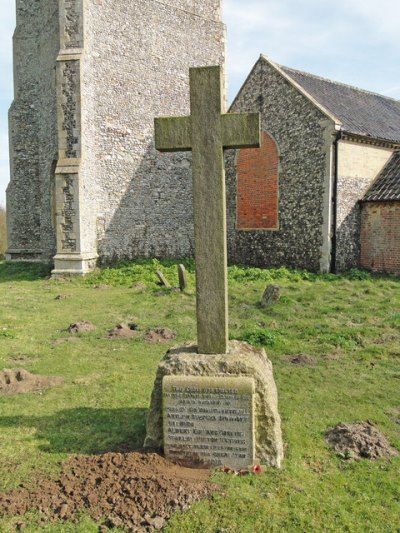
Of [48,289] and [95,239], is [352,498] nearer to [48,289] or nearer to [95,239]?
[48,289]

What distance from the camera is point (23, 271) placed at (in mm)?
18375

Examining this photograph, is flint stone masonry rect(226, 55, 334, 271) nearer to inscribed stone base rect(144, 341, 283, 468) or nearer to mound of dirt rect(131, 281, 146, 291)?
mound of dirt rect(131, 281, 146, 291)

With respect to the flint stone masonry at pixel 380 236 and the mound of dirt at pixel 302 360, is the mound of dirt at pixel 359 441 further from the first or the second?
the flint stone masonry at pixel 380 236

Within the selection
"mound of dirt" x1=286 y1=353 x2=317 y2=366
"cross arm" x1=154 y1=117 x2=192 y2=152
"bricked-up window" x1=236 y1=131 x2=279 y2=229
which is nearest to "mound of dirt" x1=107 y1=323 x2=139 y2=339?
"mound of dirt" x1=286 y1=353 x2=317 y2=366

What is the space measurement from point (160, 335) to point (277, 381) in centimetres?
302

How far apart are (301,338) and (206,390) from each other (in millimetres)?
5149

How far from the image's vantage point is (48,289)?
14.2 m

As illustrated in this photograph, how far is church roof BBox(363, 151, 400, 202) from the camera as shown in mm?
15664

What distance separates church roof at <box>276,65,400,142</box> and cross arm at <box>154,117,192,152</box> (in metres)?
12.5

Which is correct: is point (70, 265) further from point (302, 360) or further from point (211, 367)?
point (211, 367)

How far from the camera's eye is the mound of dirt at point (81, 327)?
941 centimetres

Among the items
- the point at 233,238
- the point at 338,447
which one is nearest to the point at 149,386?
the point at 338,447

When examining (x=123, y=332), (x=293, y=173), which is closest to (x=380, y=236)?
(x=293, y=173)

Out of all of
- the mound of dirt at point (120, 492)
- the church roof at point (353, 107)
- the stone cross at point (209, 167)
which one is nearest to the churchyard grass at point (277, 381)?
the mound of dirt at point (120, 492)
